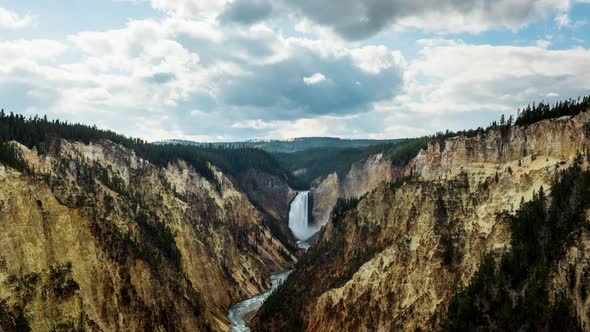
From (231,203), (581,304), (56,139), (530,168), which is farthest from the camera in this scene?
(231,203)

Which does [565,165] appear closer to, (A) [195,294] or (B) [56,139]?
(A) [195,294]

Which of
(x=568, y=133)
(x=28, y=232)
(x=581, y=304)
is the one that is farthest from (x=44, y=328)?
(x=568, y=133)

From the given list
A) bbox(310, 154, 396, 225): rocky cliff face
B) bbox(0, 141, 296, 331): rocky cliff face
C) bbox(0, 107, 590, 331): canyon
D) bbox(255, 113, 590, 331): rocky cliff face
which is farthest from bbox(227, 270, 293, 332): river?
bbox(310, 154, 396, 225): rocky cliff face

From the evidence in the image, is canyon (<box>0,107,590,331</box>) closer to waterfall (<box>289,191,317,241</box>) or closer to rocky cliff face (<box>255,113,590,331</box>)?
rocky cliff face (<box>255,113,590,331</box>)

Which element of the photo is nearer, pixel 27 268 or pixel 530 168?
pixel 27 268

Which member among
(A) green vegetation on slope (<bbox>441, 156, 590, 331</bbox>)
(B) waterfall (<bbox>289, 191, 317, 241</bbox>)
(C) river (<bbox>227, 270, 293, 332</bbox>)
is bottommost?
(C) river (<bbox>227, 270, 293, 332</bbox>)

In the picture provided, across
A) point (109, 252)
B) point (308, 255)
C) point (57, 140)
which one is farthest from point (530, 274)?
point (57, 140)
